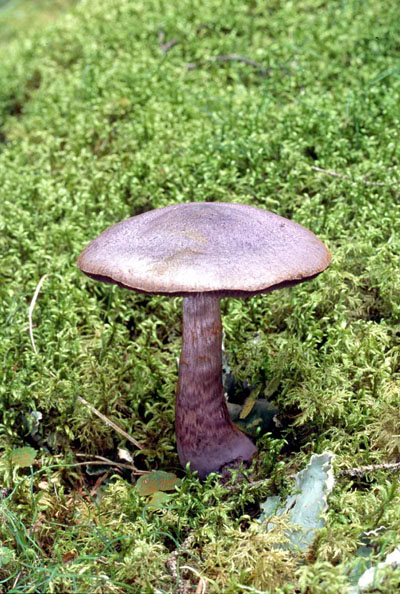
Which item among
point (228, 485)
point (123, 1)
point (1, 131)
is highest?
point (123, 1)

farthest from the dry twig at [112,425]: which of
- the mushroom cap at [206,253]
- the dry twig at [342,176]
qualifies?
the dry twig at [342,176]

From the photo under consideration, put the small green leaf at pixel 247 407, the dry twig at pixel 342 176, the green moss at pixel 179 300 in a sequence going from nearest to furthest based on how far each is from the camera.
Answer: the green moss at pixel 179 300 < the small green leaf at pixel 247 407 < the dry twig at pixel 342 176

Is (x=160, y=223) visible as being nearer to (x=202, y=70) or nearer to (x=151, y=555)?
(x=151, y=555)

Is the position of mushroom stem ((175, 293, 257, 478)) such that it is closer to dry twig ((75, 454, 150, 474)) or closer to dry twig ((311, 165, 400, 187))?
dry twig ((75, 454, 150, 474))

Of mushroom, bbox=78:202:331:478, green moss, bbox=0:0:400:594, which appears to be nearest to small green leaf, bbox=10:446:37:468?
green moss, bbox=0:0:400:594

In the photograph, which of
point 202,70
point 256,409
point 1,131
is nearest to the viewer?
point 256,409

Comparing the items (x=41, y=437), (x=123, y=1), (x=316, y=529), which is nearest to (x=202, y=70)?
(x=123, y=1)

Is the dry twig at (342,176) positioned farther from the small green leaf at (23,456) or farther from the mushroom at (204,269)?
the small green leaf at (23,456)
